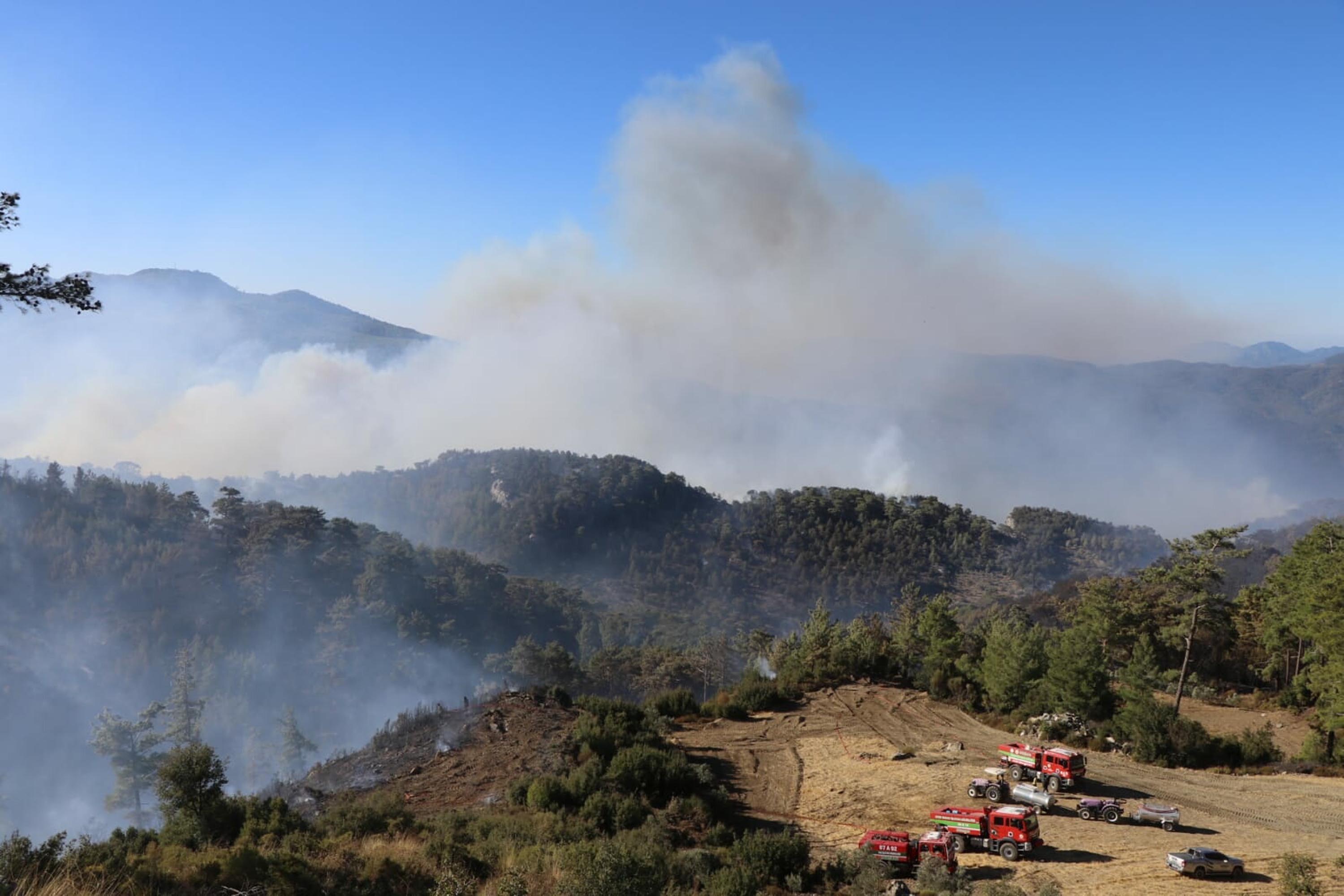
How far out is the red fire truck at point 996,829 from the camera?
23234 mm

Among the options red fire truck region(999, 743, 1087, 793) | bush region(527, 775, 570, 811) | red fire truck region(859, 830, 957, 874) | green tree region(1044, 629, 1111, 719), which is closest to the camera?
red fire truck region(859, 830, 957, 874)

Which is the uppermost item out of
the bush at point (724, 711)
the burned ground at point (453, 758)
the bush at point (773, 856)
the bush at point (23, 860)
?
the bush at point (23, 860)

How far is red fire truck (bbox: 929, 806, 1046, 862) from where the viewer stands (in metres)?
23.2

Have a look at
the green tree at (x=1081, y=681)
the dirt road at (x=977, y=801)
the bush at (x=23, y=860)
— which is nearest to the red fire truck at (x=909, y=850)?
the dirt road at (x=977, y=801)

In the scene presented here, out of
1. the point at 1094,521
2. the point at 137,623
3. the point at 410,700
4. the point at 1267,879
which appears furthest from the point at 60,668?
the point at 1094,521

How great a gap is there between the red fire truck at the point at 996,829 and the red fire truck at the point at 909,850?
0.98 metres

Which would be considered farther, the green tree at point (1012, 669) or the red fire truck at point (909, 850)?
the green tree at point (1012, 669)

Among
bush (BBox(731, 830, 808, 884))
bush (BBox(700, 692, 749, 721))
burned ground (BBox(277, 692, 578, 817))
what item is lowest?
burned ground (BBox(277, 692, 578, 817))

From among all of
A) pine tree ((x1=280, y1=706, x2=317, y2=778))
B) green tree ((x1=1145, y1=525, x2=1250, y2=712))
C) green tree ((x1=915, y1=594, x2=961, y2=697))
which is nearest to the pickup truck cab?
green tree ((x1=1145, y1=525, x2=1250, y2=712))

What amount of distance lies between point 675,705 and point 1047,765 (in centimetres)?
1838

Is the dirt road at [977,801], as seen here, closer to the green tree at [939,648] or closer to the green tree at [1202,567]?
the green tree at [939,648]

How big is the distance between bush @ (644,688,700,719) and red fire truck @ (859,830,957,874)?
2049cm

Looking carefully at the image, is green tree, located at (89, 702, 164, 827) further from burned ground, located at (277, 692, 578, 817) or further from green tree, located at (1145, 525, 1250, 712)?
green tree, located at (1145, 525, 1250, 712)

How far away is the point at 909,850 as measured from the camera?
2184 centimetres
